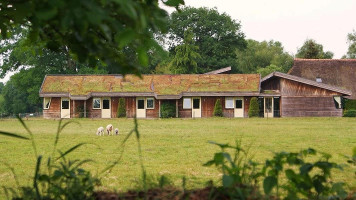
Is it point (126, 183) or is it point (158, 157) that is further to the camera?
point (158, 157)

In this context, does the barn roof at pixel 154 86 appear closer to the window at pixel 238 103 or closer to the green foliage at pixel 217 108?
the green foliage at pixel 217 108

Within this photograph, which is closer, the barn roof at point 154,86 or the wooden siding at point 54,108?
the barn roof at point 154,86

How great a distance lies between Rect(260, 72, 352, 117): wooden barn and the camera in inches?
1638

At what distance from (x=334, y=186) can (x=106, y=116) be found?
4197 centimetres

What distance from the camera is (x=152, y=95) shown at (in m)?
42.6

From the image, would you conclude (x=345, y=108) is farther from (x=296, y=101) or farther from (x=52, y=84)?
(x=52, y=84)

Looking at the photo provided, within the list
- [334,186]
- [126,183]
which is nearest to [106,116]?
[126,183]

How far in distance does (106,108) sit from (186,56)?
21508 millimetres

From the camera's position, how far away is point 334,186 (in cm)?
303

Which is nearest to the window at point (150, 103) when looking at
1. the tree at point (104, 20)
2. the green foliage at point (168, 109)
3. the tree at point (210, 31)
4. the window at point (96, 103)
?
the green foliage at point (168, 109)

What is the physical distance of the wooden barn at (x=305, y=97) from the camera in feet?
136

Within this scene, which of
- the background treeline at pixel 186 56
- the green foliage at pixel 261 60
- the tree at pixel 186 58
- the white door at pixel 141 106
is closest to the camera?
the white door at pixel 141 106

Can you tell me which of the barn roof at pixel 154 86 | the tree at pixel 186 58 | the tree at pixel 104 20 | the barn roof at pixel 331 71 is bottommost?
the tree at pixel 104 20

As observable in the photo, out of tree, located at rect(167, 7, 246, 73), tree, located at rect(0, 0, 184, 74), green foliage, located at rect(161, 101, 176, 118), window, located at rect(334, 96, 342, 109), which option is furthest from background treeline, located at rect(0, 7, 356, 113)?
tree, located at rect(0, 0, 184, 74)
